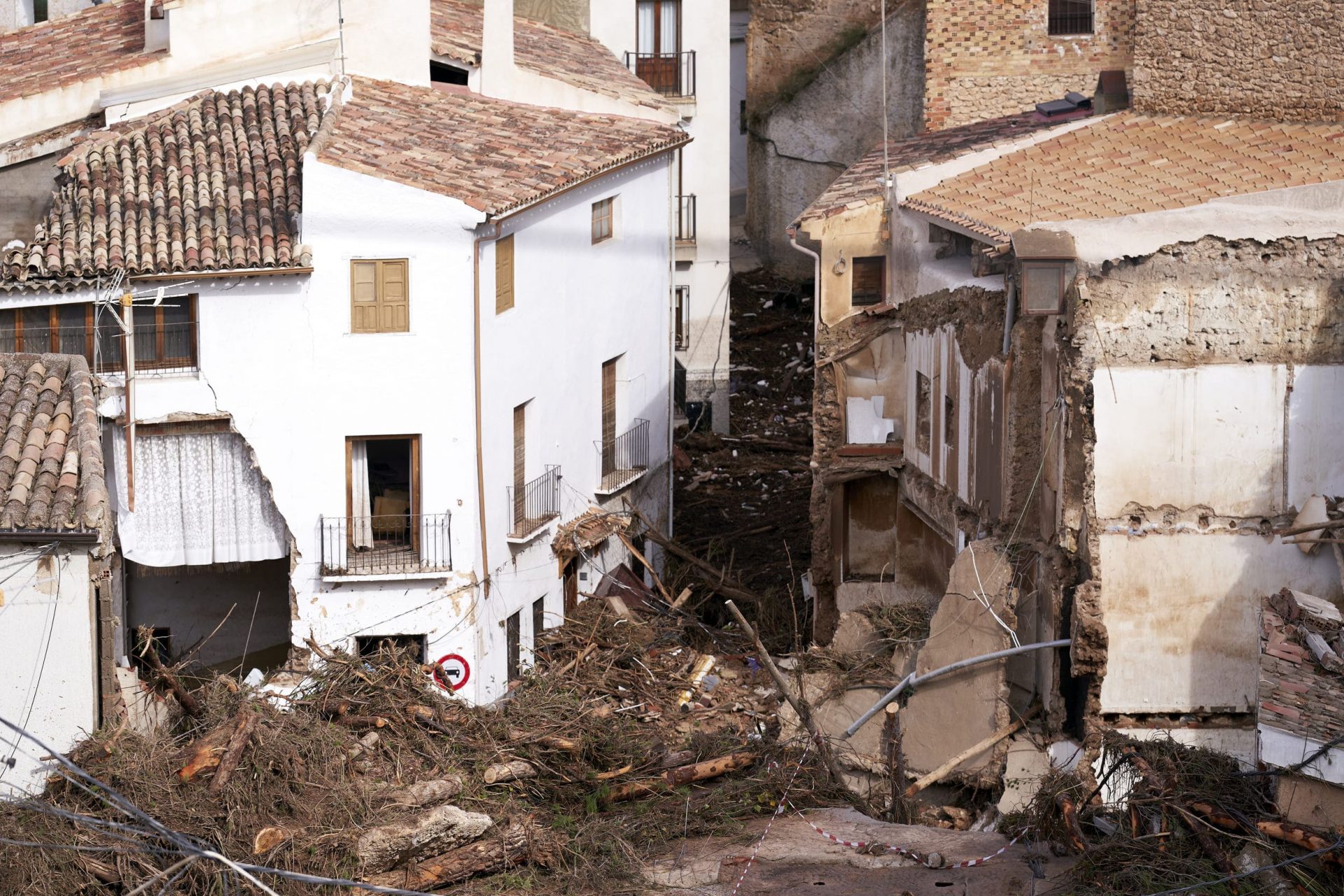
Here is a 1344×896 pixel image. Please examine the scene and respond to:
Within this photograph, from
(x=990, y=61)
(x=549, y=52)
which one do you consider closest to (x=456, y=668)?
(x=549, y=52)

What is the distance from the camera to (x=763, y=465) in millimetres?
30281

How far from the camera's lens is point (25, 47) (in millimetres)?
25719

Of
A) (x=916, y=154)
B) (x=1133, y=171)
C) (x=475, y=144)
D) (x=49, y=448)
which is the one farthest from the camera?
(x=916, y=154)

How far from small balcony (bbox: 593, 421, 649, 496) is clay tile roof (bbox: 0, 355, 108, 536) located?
9.52 metres

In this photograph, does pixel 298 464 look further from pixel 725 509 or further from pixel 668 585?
pixel 725 509

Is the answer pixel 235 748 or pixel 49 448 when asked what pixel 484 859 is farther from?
pixel 49 448

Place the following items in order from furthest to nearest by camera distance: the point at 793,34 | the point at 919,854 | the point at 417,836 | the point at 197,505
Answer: the point at 793,34 → the point at 197,505 → the point at 417,836 → the point at 919,854

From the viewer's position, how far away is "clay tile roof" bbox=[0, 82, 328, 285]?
19.7 meters

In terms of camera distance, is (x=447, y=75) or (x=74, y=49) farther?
(x=447, y=75)

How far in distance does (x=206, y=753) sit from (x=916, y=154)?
13.0 meters

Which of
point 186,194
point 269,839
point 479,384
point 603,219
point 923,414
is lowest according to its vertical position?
point 269,839

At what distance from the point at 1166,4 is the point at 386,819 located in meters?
12.4

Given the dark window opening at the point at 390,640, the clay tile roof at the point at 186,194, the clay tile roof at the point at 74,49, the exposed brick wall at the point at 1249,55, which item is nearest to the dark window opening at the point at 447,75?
the clay tile roof at the point at 186,194

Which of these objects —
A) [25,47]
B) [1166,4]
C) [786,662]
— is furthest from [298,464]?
[1166,4]
